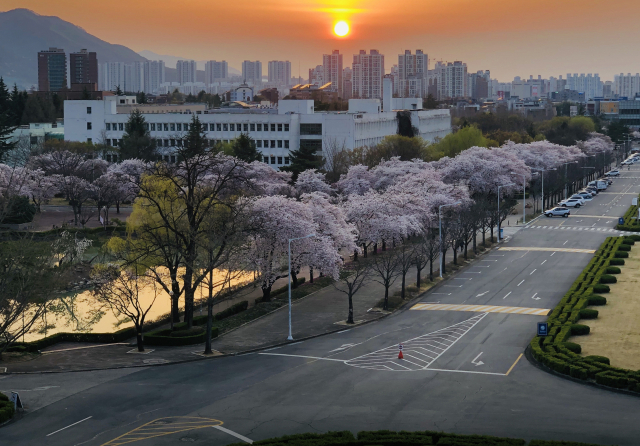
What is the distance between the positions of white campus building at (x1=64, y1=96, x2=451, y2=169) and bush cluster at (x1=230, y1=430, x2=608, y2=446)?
8604 centimetres

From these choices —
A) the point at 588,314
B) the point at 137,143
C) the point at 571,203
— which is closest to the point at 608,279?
the point at 588,314

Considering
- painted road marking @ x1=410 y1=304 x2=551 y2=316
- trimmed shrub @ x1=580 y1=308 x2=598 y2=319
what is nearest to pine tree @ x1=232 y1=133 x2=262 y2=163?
painted road marking @ x1=410 y1=304 x2=551 y2=316

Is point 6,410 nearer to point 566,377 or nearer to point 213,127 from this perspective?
point 566,377

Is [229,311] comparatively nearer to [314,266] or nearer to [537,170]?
[314,266]

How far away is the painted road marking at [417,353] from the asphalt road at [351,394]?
57mm

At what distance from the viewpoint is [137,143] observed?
11338cm

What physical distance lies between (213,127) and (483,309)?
78.5m

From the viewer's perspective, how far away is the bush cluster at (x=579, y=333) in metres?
36.1

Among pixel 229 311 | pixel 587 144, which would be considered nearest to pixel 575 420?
pixel 229 311

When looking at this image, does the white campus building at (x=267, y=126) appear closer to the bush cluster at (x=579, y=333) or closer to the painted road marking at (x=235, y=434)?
the bush cluster at (x=579, y=333)

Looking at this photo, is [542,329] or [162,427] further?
[542,329]

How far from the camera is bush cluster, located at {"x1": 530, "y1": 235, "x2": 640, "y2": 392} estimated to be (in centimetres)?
3606

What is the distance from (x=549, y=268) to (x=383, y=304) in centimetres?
1763

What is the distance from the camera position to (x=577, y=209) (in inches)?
3996
